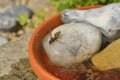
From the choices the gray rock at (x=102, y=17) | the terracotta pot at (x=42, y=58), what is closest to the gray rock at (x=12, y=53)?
the terracotta pot at (x=42, y=58)

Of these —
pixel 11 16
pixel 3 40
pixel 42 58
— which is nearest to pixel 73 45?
pixel 42 58

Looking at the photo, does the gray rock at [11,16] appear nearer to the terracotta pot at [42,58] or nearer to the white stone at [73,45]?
the terracotta pot at [42,58]

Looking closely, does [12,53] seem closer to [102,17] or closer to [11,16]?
[102,17]

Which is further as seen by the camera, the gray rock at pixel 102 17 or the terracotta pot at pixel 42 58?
the gray rock at pixel 102 17

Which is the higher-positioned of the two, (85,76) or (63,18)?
(63,18)

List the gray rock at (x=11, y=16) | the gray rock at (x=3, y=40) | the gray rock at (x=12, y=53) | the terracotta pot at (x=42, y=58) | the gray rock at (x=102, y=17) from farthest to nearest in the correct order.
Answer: the gray rock at (x=11, y=16) → the gray rock at (x=3, y=40) → the gray rock at (x=12, y=53) → the gray rock at (x=102, y=17) → the terracotta pot at (x=42, y=58)

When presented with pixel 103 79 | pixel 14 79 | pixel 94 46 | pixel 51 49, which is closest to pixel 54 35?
pixel 51 49

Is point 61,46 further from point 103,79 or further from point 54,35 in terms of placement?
point 103,79

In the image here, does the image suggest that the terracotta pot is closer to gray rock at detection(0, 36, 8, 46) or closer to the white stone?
the white stone
